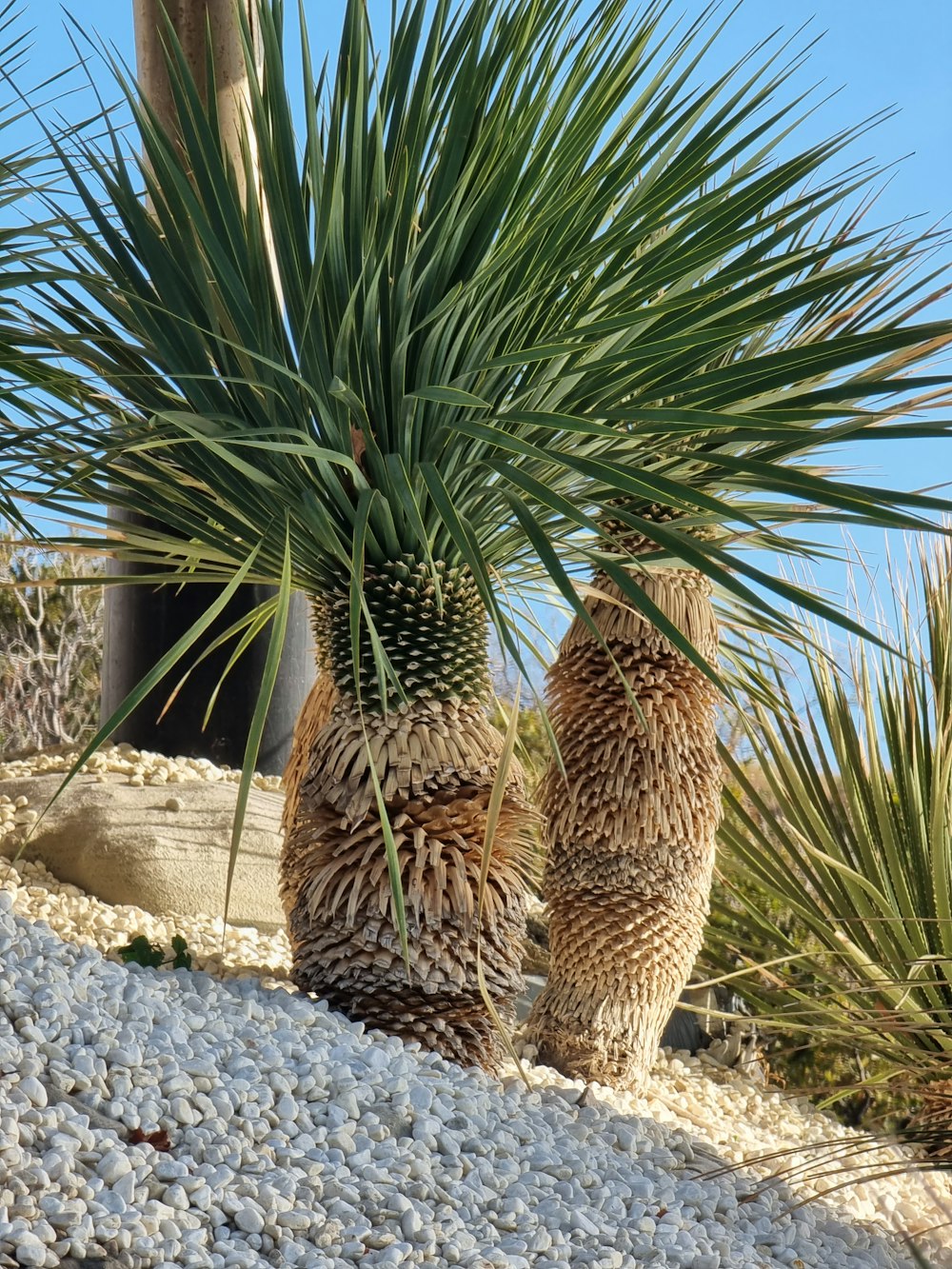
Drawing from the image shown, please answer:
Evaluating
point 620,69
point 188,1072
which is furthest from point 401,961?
point 620,69

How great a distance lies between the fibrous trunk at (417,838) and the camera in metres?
2.90

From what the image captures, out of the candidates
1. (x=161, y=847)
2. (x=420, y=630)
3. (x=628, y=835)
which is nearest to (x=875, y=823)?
(x=628, y=835)

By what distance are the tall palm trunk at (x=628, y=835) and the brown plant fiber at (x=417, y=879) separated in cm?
40

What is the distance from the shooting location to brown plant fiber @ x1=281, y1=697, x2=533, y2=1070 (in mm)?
2898

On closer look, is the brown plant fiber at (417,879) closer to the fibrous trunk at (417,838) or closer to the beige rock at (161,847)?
the fibrous trunk at (417,838)

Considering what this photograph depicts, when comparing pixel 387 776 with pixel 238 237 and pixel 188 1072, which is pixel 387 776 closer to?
pixel 188 1072

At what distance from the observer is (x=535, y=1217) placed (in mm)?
2279

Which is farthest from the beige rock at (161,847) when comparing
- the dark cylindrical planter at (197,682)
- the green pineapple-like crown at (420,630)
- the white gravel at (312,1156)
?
the green pineapple-like crown at (420,630)

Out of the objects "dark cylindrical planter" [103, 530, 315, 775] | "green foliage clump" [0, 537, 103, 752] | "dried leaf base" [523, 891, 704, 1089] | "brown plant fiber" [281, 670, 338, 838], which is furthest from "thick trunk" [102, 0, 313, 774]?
"green foliage clump" [0, 537, 103, 752]

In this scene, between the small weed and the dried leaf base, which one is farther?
the dried leaf base

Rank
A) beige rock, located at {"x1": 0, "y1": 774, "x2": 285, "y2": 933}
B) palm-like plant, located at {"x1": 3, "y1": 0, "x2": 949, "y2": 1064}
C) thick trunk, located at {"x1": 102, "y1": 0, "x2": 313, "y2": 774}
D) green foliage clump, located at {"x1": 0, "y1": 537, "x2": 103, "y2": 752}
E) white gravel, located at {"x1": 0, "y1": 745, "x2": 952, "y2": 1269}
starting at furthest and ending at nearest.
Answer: green foliage clump, located at {"x1": 0, "y1": 537, "x2": 103, "y2": 752}
thick trunk, located at {"x1": 102, "y1": 0, "x2": 313, "y2": 774}
beige rock, located at {"x1": 0, "y1": 774, "x2": 285, "y2": 933}
palm-like plant, located at {"x1": 3, "y1": 0, "x2": 949, "y2": 1064}
white gravel, located at {"x1": 0, "y1": 745, "x2": 952, "y2": 1269}

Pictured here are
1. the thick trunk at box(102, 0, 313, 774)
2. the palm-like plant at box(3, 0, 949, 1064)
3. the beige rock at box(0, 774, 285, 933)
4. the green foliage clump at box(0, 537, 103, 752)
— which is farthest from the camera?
the green foliage clump at box(0, 537, 103, 752)

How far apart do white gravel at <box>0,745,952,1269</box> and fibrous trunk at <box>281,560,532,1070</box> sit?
0.14m

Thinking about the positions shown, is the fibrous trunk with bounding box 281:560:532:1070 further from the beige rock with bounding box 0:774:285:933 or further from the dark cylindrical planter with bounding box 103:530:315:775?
the dark cylindrical planter with bounding box 103:530:315:775
